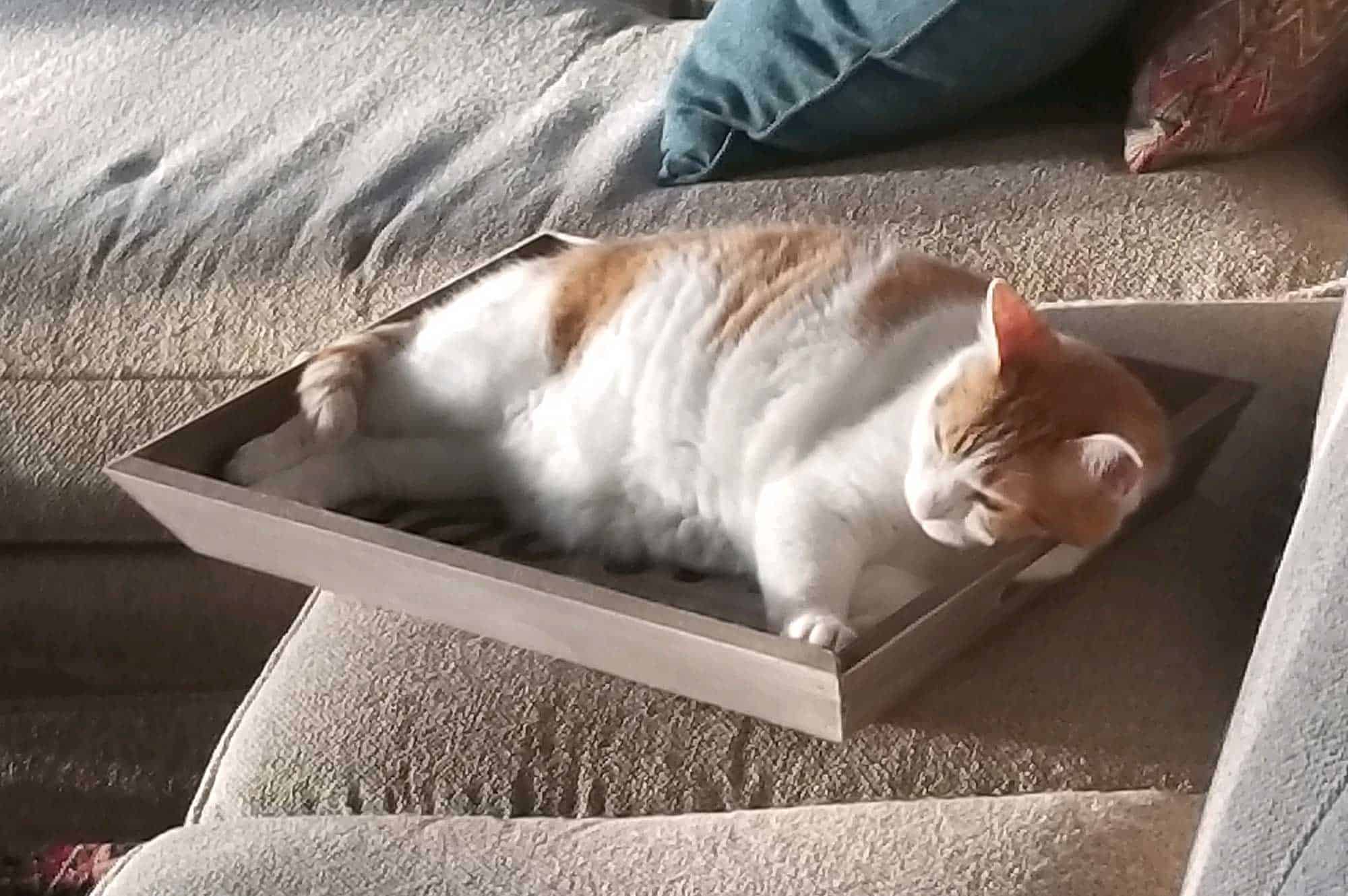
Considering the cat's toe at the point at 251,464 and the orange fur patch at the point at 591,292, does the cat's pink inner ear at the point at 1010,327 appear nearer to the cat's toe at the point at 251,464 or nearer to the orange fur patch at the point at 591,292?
the orange fur patch at the point at 591,292

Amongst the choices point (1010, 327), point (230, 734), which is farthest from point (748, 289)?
point (230, 734)

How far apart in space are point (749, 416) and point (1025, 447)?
0.67ft

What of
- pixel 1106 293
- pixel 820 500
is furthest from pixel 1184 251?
pixel 820 500

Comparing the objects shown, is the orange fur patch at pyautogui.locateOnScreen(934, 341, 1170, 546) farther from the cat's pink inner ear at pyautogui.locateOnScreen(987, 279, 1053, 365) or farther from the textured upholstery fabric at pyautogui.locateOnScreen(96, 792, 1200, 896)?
the textured upholstery fabric at pyautogui.locateOnScreen(96, 792, 1200, 896)

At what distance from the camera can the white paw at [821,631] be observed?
0.83 metres

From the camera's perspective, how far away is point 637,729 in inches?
35.3

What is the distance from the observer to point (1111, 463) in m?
0.87

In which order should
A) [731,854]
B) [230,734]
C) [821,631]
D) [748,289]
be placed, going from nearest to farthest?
[731,854] < [821,631] < [230,734] < [748,289]

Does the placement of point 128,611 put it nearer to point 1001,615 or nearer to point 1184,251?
point 1001,615

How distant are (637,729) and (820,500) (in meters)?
0.19

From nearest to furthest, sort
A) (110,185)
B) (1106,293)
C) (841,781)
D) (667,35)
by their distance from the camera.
A: 1. (841,781)
2. (1106,293)
3. (110,185)
4. (667,35)

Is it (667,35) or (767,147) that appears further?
(667,35)

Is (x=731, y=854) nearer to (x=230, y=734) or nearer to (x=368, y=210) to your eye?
(x=230, y=734)

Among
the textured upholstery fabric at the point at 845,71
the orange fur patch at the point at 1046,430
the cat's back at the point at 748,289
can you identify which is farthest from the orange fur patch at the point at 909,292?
the textured upholstery fabric at the point at 845,71
